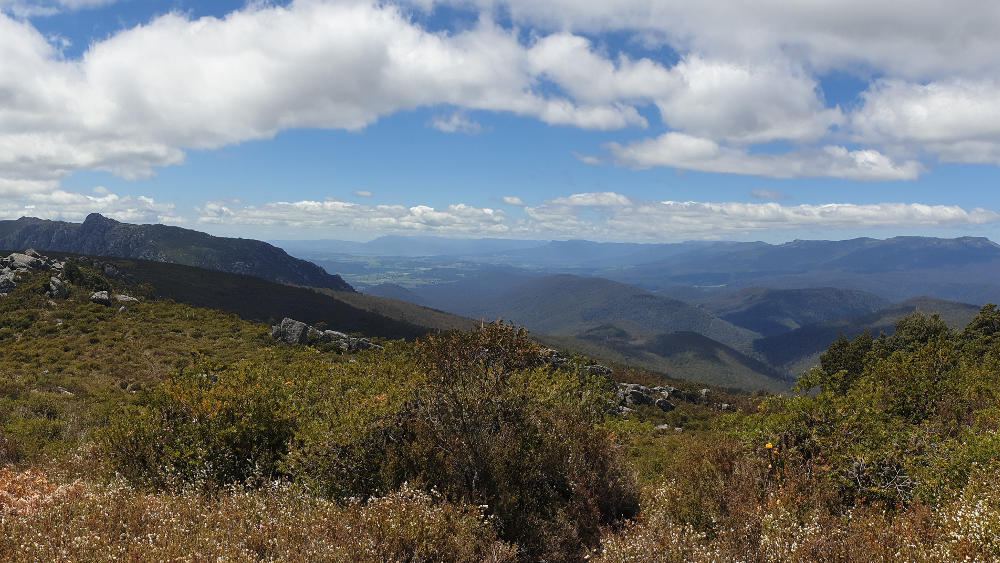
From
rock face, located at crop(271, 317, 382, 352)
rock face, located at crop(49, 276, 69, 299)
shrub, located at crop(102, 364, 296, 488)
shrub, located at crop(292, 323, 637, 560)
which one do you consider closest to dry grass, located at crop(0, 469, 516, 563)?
shrub, located at crop(292, 323, 637, 560)

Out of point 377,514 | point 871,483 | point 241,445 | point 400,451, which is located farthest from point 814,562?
point 241,445

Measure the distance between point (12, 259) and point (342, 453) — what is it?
187ft

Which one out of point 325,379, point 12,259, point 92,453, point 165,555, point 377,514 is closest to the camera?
point 165,555

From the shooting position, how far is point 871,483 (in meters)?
8.47

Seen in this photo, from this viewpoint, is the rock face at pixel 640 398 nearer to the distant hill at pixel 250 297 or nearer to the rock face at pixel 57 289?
the distant hill at pixel 250 297

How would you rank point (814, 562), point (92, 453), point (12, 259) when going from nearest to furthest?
point (814, 562), point (92, 453), point (12, 259)

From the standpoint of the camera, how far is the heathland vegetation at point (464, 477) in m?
6.18

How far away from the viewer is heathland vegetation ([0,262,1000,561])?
20.3ft

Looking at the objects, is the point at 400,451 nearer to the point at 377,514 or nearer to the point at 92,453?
the point at 377,514

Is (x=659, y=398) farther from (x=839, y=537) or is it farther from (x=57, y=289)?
(x=57, y=289)

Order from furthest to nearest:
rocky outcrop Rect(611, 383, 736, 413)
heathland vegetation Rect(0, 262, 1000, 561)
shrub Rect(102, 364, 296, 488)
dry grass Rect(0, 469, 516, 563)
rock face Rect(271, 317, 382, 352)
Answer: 1. rocky outcrop Rect(611, 383, 736, 413)
2. rock face Rect(271, 317, 382, 352)
3. shrub Rect(102, 364, 296, 488)
4. heathland vegetation Rect(0, 262, 1000, 561)
5. dry grass Rect(0, 469, 516, 563)

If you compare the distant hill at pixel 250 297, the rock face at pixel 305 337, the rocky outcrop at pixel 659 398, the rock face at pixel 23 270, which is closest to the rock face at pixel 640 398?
the rocky outcrop at pixel 659 398

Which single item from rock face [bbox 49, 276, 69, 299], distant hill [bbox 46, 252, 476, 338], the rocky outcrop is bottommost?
the rocky outcrop

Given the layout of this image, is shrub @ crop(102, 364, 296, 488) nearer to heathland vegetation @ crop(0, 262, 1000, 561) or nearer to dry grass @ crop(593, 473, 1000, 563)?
heathland vegetation @ crop(0, 262, 1000, 561)
